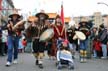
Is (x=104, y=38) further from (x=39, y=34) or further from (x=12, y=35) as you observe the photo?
(x=12, y=35)

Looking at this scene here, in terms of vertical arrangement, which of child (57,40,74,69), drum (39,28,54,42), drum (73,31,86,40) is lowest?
child (57,40,74,69)

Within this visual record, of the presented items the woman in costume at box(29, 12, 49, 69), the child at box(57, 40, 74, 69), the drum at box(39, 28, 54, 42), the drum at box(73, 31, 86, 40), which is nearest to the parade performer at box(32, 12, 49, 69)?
the woman in costume at box(29, 12, 49, 69)

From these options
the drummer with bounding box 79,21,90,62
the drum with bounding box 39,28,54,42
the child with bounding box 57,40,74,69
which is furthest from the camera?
the drummer with bounding box 79,21,90,62

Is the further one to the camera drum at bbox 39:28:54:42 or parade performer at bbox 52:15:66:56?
parade performer at bbox 52:15:66:56

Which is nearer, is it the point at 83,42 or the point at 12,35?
the point at 12,35

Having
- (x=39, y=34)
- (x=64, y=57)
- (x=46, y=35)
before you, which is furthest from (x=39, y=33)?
(x=64, y=57)

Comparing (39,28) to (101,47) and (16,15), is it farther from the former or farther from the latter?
(101,47)

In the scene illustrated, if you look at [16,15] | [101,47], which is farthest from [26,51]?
[16,15]

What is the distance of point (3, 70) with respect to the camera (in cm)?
1291

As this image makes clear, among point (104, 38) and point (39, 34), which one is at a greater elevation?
point (39, 34)

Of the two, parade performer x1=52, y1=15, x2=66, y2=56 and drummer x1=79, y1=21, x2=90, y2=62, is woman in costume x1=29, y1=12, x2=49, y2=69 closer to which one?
parade performer x1=52, y1=15, x2=66, y2=56

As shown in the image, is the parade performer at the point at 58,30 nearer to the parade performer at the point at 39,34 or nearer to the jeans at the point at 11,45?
the parade performer at the point at 39,34

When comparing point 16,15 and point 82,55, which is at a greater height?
point 16,15

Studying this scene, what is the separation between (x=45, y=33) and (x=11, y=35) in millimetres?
1220
